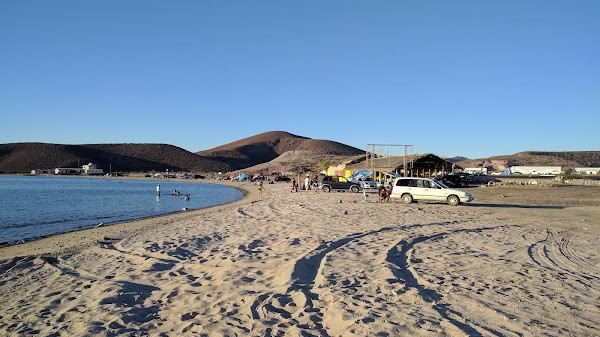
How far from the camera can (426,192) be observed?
25672 mm

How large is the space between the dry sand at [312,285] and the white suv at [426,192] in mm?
11170

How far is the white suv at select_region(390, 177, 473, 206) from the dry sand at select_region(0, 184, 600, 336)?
1117cm

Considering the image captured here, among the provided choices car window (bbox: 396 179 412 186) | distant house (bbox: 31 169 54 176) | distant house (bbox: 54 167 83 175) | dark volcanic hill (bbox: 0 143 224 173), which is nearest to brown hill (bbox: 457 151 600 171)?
dark volcanic hill (bbox: 0 143 224 173)

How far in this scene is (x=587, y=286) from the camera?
748 centimetres

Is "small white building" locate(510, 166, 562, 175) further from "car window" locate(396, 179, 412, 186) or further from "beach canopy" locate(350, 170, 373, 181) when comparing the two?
"car window" locate(396, 179, 412, 186)

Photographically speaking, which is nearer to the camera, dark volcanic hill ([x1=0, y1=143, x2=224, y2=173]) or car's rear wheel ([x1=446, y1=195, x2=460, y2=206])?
car's rear wheel ([x1=446, y1=195, x2=460, y2=206])

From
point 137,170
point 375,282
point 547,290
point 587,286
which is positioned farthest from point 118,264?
point 137,170

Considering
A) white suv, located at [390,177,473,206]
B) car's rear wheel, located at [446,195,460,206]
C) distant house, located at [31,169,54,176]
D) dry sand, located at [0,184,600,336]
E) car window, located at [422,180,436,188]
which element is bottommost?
dry sand, located at [0,184,600,336]

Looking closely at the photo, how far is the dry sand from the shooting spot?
564 cm

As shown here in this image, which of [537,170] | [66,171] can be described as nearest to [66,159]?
[66,171]

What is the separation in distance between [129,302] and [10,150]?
21513cm

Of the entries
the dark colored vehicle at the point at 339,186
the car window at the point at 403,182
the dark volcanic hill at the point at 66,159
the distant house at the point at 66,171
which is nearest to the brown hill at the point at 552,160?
the dark volcanic hill at the point at 66,159

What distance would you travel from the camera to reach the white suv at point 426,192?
2522 centimetres

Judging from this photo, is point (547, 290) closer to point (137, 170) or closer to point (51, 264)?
point (51, 264)
